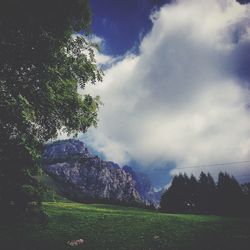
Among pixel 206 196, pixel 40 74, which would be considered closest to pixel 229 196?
pixel 206 196

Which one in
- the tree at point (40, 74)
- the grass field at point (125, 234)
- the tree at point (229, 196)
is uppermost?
the tree at point (229, 196)

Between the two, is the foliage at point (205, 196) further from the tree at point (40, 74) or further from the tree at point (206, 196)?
the tree at point (40, 74)

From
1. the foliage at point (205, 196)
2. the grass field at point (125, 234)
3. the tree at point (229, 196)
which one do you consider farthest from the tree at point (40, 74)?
the tree at point (229, 196)

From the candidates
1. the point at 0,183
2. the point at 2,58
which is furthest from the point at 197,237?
the point at 2,58

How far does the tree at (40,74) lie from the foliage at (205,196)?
3348 inches

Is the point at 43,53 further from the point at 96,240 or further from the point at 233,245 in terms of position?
the point at 233,245

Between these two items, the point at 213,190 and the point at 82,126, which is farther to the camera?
the point at 213,190

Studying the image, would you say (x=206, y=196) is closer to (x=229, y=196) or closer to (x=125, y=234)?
(x=229, y=196)

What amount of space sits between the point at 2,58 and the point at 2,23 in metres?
1.92

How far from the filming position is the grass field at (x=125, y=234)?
2552cm

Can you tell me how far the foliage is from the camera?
95.2 m

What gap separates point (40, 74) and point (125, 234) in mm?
20559

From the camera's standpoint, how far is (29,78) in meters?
17.9

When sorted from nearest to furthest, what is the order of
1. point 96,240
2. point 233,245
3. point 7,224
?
1. point 233,245
2. point 96,240
3. point 7,224
